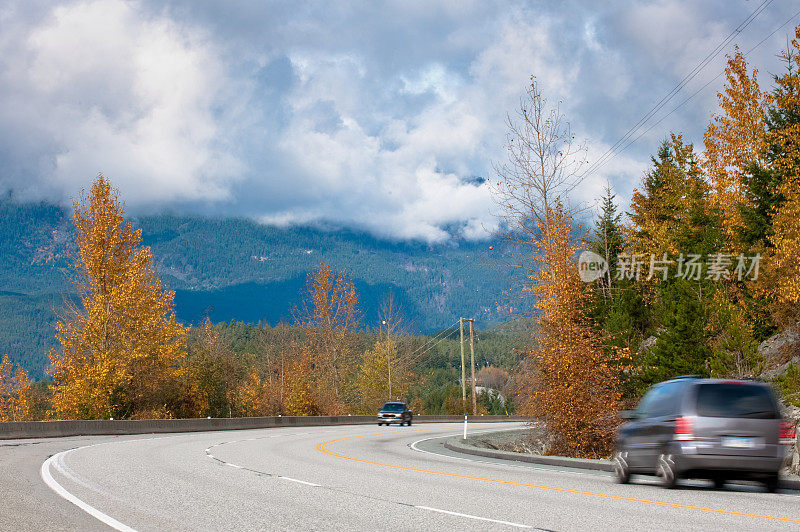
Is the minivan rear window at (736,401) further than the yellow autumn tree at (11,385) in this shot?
No

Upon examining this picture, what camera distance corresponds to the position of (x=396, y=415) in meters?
52.8

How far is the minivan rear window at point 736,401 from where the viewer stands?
12103 mm

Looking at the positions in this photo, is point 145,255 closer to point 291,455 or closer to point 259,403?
point 259,403

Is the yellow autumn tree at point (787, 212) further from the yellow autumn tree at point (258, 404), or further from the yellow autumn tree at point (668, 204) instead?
the yellow autumn tree at point (258, 404)

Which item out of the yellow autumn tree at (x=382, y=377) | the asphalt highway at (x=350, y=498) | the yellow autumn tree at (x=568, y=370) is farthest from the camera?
the yellow autumn tree at (x=382, y=377)

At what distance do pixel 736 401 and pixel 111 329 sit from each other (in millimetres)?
36373

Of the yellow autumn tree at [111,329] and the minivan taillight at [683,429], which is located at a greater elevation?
the yellow autumn tree at [111,329]

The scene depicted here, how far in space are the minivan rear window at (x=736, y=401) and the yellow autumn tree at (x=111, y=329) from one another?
34.5 m

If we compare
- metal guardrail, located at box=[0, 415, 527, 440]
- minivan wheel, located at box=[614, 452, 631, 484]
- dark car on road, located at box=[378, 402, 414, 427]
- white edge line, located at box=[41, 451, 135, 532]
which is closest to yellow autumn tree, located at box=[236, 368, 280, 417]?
metal guardrail, located at box=[0, 415, 527, 440]

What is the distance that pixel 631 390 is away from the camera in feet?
149

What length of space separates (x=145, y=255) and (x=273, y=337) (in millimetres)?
104415

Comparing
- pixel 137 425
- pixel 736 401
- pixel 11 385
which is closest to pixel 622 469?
pixel 736 401

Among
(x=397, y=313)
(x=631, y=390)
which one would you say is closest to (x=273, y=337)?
(x=397, y=313)

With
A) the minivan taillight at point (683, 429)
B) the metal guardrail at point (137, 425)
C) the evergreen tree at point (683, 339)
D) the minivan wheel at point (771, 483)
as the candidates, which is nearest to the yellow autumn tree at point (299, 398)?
the metal guardrail at point (137, 425)
